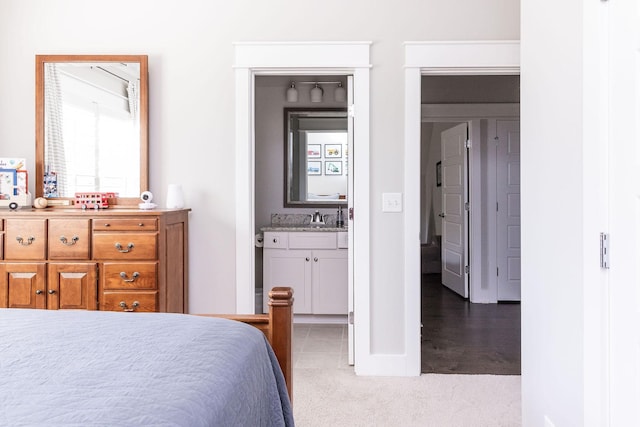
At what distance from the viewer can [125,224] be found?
8.93 feet

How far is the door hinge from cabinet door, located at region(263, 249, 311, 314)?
9.99 ft

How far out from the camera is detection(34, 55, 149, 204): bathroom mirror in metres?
3.16

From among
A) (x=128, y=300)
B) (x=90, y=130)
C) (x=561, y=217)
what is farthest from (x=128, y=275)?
(x=561, y=217)

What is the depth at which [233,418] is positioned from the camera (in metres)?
1.03

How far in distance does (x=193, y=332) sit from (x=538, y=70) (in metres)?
1.68

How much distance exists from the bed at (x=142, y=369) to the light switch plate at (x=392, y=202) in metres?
1.67

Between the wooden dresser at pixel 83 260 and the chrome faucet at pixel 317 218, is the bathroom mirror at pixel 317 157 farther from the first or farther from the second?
the wooden dresser at pixel 83 260

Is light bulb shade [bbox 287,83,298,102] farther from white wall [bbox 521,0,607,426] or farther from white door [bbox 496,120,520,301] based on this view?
white wall [bbox 521,0,607,426]

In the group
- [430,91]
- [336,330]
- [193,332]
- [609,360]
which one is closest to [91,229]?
[193,332]

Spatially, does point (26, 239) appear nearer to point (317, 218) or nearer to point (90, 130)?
point (90, 130)

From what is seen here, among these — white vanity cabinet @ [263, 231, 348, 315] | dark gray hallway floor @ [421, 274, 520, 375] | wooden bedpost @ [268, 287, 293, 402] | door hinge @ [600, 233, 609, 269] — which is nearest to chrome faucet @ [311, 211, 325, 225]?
white vanity cabinet @ [263, 231, 348, 315]

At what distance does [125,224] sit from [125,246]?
5.0 inches

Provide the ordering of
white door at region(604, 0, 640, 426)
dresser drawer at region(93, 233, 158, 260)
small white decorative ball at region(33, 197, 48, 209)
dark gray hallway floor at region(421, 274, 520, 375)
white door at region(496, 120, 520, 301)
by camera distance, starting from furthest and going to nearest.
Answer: white door at region(496, 120, 520, 301) → dark gray hallway floor at region(421, 274, 520, 375) → small white decorative ball at region(33, 197, 48, 209) → dresser drawer at region(93, 233, 158, 260) → white door at region(604, 0, 640, 426)

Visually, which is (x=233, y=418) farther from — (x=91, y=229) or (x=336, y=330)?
(x=336, y=330)
